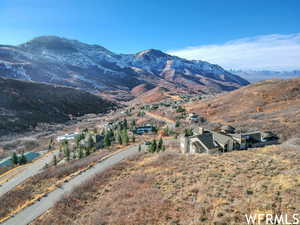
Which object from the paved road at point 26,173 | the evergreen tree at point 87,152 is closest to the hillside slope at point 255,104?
the evergreen tree at point 87,152

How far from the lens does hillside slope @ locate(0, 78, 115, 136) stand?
2719 inches

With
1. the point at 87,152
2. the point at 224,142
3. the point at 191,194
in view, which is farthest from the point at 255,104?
the point at 191,194

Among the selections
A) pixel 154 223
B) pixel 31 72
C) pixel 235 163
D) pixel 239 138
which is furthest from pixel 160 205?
pixel 31 72

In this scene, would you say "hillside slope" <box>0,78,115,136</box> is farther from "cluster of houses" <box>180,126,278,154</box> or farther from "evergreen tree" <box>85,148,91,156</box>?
"cluster of houses" <box>180,126,278,154</box>

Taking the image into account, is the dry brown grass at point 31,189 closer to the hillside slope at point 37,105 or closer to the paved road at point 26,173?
the paved road at point 26,173

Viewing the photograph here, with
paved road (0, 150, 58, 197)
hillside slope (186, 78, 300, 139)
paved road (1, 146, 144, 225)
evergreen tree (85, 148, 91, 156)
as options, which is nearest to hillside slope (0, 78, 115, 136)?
paved road (0, 150, 58, 197)

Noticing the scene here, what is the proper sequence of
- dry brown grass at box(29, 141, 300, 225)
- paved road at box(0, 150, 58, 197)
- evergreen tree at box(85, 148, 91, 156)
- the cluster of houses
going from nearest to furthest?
dry brown grass at box(29, 141, 300, 225) → paved road at box(0, 150, 58, 197) → the cluster of houses → evergreen tree at box(85, 148, 91, 156)

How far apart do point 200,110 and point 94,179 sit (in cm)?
5456

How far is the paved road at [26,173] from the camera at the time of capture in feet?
76.0

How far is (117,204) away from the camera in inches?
533

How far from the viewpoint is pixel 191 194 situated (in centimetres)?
1299

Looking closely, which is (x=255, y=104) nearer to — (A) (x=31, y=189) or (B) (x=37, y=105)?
(A) (x=31, y=189)

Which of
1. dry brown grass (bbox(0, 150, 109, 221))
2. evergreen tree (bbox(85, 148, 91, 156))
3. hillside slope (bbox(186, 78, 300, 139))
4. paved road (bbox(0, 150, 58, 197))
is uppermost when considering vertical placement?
hillside slope (bbox(186, 78, 300, 139))

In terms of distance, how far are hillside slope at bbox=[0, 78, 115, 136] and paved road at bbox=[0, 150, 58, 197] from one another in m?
36.8
